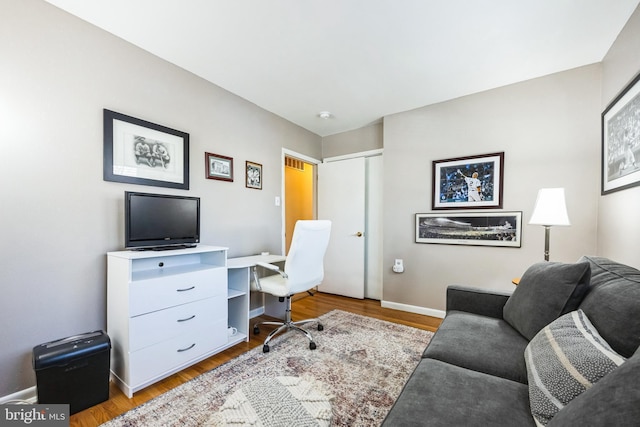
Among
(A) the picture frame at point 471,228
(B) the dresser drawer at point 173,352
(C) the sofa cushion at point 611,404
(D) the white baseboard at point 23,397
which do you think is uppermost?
(A) the picture frame at point 471,228

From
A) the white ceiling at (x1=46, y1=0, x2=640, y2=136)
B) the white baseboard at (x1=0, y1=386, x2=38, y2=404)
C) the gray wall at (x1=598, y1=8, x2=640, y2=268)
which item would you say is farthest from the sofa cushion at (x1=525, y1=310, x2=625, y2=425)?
the white baseboard at (x1=0, y1=386, x2=38, y2=404)

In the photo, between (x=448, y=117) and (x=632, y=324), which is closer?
(x=632, y=324)

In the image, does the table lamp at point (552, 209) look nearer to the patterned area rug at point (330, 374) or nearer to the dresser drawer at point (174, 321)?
the patterned area rug at point (330, 374)

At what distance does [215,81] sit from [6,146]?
5.32ft

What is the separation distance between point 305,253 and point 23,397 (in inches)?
76.5

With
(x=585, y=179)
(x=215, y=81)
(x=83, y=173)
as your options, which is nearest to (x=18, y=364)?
(x=83, y=173)

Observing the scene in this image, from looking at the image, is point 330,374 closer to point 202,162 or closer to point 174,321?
point 174,321

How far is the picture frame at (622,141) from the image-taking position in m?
1.62

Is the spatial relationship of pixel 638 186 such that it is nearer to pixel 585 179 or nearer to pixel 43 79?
pixel 585 179

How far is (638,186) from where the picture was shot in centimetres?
159

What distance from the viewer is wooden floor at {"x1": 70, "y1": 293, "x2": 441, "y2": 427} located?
59.9 inches

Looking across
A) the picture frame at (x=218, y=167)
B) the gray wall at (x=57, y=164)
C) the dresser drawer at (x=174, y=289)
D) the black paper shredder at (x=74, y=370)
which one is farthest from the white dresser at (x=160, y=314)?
the picture frame at (x=218, y=167)

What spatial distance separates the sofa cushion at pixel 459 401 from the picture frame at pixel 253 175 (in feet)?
8.31

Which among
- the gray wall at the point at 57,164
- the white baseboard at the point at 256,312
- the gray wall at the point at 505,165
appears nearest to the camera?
the gray wall at the point at 57,164
